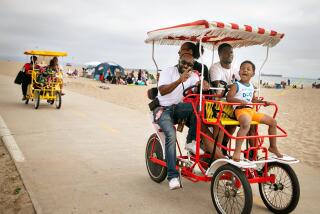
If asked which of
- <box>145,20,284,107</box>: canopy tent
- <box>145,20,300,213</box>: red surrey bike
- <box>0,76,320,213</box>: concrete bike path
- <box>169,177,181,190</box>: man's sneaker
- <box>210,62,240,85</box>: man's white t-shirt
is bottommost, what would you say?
<box>0,76,320,213</box>: concrete bike path

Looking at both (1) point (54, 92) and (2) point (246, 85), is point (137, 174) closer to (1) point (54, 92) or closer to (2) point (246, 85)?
(2) point (246, 85)

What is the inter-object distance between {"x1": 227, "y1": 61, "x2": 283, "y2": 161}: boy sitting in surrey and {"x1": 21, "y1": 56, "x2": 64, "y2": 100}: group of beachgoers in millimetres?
10766

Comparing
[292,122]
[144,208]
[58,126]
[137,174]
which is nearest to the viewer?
[144,208]

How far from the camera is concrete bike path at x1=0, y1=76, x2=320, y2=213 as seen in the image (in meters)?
4.60

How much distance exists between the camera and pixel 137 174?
596 centimetres

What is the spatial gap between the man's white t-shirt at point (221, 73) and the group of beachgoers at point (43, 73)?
10.0m

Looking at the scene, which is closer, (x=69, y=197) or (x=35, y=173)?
(x=69, y=197)

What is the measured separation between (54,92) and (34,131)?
561 centimetres

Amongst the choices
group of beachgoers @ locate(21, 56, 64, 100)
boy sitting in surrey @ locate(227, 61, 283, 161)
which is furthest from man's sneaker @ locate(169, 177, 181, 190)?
→ group of beachgoers @ locate(21, 56, 64, 100)

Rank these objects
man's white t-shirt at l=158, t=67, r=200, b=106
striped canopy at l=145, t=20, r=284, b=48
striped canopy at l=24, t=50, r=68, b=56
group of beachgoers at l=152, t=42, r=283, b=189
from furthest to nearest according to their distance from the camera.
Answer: striped canopy at l=24, t=50, r=68, b=56
man's white t-shirt at l=158, t=67, r=200, b=106
group of beachgoers at l=152, t=42, r=283, b=189
striped canopy at l=145, t=20, r=284, b=48

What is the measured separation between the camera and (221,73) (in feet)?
17.4

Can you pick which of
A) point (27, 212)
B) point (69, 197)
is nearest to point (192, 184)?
point (69, 197)

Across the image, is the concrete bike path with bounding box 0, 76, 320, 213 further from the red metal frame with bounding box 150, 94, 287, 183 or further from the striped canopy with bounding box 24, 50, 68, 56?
the striped canopy with bounding box 24, 50, 68, 56

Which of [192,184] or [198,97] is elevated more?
[198,97]
